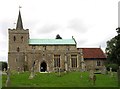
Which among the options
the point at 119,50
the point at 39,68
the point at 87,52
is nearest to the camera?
the point at 119,50

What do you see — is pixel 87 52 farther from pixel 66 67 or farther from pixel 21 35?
pixel 21 35

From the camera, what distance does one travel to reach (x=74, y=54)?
8550 centimetres

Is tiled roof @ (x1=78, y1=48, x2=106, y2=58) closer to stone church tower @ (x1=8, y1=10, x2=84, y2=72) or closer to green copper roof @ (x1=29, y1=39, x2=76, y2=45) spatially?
stone church tower @ (x1=8, y1=10, x2=84, y2=72)

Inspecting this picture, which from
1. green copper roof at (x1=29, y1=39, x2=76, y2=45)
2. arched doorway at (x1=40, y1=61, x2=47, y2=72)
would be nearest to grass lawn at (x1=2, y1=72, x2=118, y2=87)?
arched doorway at (x1=40, y1=61, x2=47, y2=72)

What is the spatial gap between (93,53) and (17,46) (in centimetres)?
2019

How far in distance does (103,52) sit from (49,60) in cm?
1564

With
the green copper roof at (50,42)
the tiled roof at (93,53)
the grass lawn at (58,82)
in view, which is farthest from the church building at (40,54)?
the grass lawn at (58,82)

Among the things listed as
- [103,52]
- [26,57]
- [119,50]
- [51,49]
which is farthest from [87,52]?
[119,50]

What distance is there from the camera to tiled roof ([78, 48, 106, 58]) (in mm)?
88381

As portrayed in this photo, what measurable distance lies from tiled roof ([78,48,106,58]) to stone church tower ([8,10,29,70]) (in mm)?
16100

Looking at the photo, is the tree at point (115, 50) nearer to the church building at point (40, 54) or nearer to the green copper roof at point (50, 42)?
the church building at point (40, 54)

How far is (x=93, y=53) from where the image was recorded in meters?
89.4

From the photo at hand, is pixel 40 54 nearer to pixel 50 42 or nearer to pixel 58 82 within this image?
pixel 50 42

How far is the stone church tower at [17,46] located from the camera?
82812 millimetres
